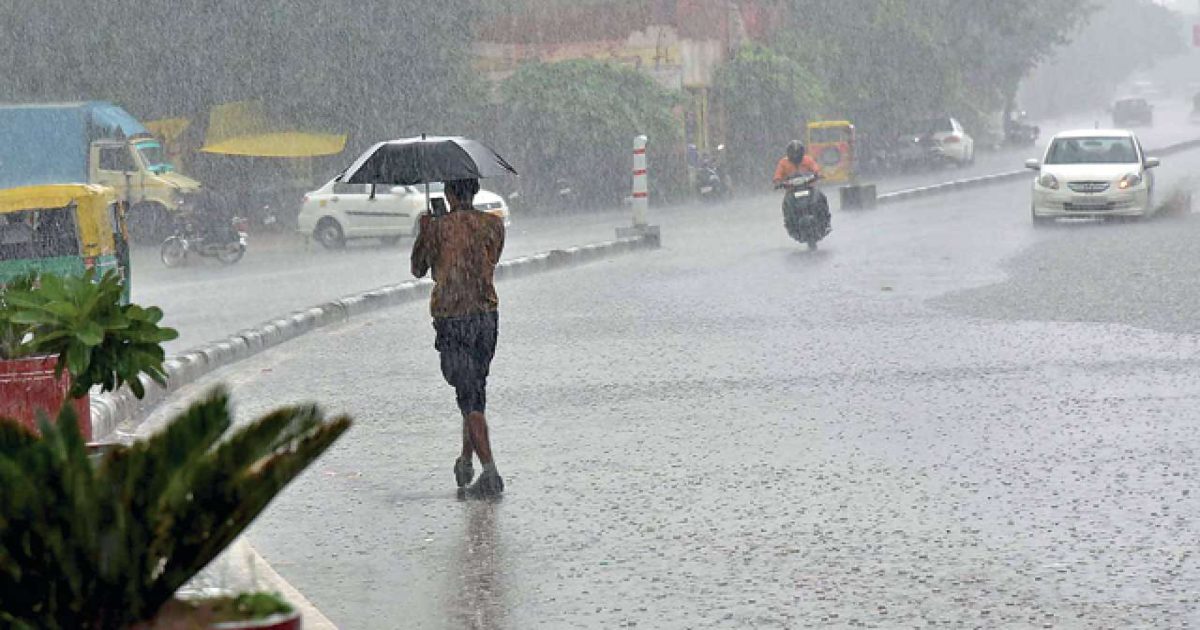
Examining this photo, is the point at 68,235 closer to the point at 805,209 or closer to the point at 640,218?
the point at 805,209

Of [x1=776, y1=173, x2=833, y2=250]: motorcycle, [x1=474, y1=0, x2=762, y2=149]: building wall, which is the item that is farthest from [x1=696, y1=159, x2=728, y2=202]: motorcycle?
[x1=776, y1=173, x2=833, y2=250]: motorcycle

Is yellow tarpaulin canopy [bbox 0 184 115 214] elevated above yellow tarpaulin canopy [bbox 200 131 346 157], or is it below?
above

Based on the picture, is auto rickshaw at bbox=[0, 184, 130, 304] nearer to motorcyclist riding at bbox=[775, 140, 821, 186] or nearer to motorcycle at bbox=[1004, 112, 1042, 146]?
motorcyclist riding at bbox=[775, 140, 821, 186]

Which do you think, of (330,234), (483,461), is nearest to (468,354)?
(483,461)

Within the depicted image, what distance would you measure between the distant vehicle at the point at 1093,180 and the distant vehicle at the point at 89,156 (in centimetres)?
1449

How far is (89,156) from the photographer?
32.9 m

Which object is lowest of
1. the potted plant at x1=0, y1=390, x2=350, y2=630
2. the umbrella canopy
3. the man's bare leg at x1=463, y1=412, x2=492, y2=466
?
the man's bare leg at x1=463, y1=412, x2=492, y2=466

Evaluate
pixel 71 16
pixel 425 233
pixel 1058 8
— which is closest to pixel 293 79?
pixel 71 16

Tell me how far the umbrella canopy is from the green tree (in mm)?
42727

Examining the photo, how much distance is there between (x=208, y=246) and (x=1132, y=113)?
8142 cm

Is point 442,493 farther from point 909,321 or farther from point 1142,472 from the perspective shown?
point 909,321

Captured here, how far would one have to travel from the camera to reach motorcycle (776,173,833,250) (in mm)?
25391

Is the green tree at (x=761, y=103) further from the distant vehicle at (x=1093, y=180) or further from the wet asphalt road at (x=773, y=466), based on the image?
the wet asphalt road at (x=773, y=466)

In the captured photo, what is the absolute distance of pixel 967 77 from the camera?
73125mm
